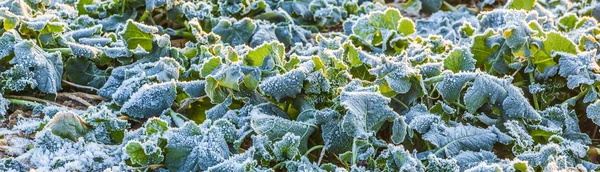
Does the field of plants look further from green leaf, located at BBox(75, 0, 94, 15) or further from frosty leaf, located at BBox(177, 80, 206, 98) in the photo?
green leaf, located at BBox(75, 0, 94, 15)

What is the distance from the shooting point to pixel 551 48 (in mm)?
2270

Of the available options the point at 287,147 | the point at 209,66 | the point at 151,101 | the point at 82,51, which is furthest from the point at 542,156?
the point at 82,51

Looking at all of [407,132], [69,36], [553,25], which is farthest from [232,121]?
[553,25]

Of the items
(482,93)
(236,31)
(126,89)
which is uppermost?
(482,93)

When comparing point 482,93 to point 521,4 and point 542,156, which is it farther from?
point 521,4

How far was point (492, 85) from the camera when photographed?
201 centimetres

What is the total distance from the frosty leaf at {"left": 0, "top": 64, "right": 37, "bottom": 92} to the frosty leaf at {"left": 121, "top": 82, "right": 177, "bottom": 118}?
0.39 metres

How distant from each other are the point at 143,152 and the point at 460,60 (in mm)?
1085

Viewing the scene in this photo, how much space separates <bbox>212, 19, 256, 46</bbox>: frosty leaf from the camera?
2873 mm

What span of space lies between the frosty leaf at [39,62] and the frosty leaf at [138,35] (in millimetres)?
270

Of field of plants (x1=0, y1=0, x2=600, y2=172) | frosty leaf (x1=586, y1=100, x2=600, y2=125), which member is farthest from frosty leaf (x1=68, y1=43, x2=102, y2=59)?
frosty leaf (x1=586, y1=100, x2=600, y2=125)

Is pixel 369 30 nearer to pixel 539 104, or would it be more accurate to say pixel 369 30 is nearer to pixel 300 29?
pixel 300 29

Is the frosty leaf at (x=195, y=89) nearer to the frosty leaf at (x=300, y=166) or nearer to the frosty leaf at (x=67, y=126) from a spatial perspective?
the frosty leaf at (x=67, y=126)

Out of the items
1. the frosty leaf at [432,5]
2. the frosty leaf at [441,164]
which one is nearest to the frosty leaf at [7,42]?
the frosty leaf at [441,164]
